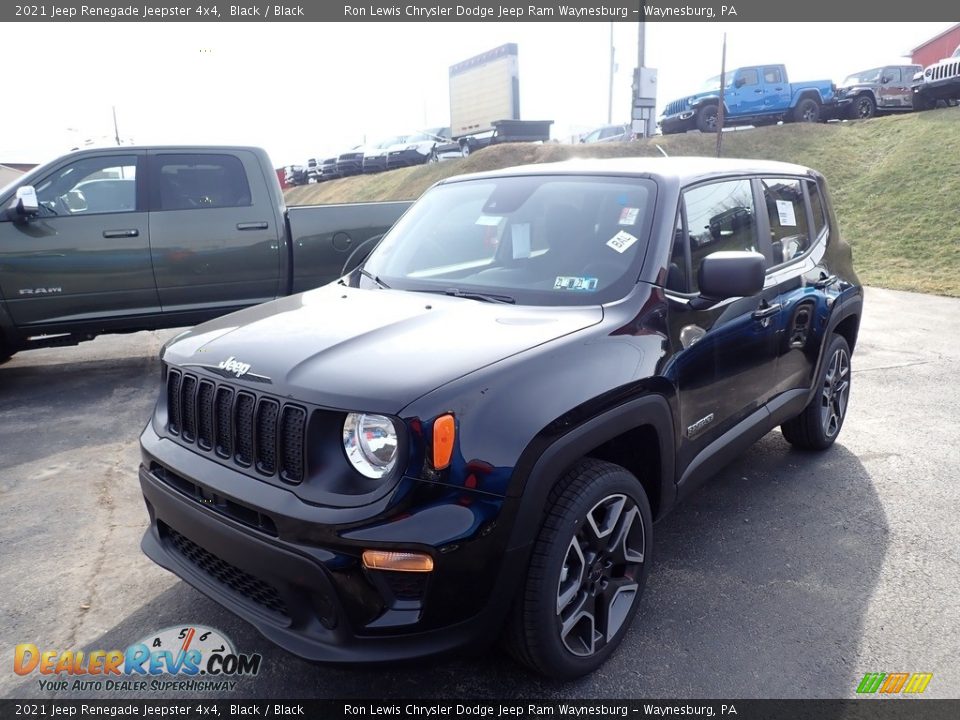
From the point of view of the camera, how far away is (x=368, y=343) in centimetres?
247

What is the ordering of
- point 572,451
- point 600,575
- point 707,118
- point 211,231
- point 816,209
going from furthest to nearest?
point 707,118, point 211,231, point 816,209, point 600,575, point 572,451

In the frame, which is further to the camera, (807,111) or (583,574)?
(807,111)

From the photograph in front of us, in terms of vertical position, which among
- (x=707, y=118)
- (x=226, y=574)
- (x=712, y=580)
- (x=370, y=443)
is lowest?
(x=712, y=580)

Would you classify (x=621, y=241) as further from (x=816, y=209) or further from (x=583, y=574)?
(x=816, y=209)

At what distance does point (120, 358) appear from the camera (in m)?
7.60

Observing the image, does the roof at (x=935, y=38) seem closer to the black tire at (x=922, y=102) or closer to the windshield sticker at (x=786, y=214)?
the black tire at (x=922, y=102)

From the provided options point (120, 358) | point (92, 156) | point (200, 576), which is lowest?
point (120, 358)

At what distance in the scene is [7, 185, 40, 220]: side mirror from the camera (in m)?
5.77

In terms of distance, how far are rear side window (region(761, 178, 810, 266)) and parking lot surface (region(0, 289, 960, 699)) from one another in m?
1.35

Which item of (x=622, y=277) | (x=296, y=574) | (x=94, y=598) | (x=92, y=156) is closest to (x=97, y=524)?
(x=94, y=598)

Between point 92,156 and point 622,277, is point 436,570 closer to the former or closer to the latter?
point 622,277

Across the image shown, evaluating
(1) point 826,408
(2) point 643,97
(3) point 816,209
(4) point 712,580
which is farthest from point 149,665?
(2) point 643,97

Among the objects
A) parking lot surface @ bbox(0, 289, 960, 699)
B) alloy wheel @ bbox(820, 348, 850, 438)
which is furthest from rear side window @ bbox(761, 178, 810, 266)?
parking lot surface @ bbox(0, 289, 960, 699)

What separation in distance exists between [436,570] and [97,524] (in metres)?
2.60
